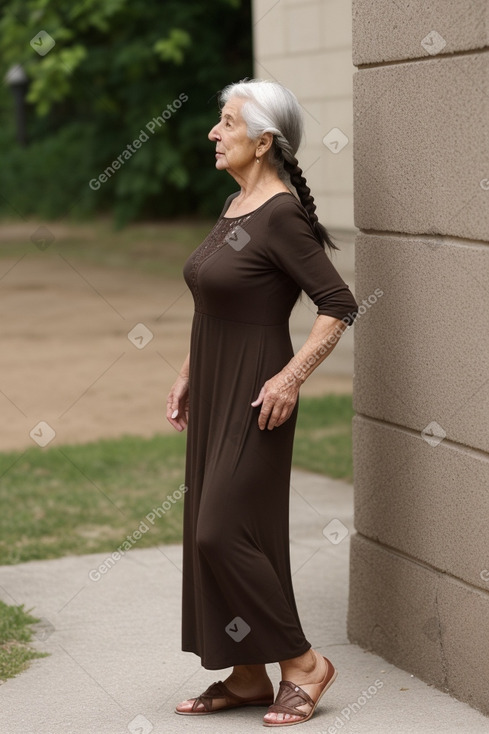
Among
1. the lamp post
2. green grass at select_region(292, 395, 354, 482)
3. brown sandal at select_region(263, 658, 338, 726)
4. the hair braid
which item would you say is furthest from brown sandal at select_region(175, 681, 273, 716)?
the lamp post

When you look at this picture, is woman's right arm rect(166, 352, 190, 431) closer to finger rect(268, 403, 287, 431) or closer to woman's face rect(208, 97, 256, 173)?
finger rect(268, 403, 287, 431)

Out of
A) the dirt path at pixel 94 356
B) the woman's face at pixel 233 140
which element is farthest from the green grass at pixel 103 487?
the woman's face at pixel 233 140

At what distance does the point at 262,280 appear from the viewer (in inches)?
153

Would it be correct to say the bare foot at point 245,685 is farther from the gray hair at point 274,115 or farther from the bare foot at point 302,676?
the gray hair at point 274,115

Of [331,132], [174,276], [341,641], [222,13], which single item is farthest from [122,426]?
[222,13]

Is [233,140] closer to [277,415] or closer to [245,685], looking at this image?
[277,415]

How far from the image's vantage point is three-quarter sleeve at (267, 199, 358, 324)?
3.80m

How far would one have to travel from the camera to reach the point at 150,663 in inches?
186

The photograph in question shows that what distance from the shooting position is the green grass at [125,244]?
22230 millimetres

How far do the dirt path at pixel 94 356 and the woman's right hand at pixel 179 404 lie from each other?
206 inches

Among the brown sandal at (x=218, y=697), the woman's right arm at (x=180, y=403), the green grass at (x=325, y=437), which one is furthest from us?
the green grass at (x=325, y=437)

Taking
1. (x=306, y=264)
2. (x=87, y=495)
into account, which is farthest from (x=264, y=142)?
(x=87, y=495)

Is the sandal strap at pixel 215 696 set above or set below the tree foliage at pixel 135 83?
below

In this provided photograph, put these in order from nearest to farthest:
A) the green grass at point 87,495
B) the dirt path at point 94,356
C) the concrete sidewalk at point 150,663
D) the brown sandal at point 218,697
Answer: the concrete sidewalk at point 150,663, the brown sandal at point 218,697, the green grass at point 87,495, the dirt path at point 94,356
